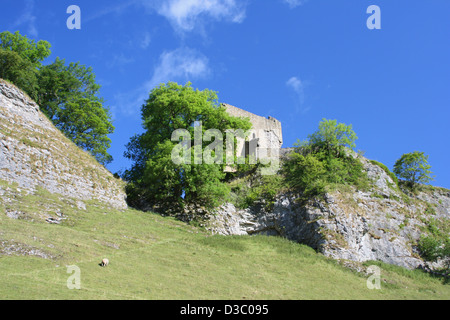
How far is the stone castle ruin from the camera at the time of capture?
137 feet

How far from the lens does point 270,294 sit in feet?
59.0

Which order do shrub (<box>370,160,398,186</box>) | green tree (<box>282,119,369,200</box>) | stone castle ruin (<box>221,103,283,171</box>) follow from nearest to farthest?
green tree (<box>282,119,369,200</box>), shrub (<box>370,160,398,186</box>), stone castle ruin (<box>221,103,283,171</box>)

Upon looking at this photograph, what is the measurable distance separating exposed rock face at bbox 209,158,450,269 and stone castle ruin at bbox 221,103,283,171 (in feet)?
28.1

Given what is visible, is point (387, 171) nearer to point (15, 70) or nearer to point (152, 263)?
point (152, 263)

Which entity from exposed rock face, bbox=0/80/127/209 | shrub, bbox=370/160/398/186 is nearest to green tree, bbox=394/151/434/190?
shrub, bbox=370/160/398/186

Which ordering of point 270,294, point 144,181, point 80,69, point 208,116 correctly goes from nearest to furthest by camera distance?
point 270,294 < point 144,181 < point 208,116 < point 80,69

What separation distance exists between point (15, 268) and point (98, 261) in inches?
143

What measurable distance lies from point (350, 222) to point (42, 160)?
21634mm

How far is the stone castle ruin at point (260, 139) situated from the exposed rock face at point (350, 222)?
856cm

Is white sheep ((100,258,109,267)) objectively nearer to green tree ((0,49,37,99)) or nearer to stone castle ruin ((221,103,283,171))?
stone castle ruin ((221,103,283,171))

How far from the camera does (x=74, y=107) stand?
127 feet

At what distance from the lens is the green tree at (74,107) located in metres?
38.7
